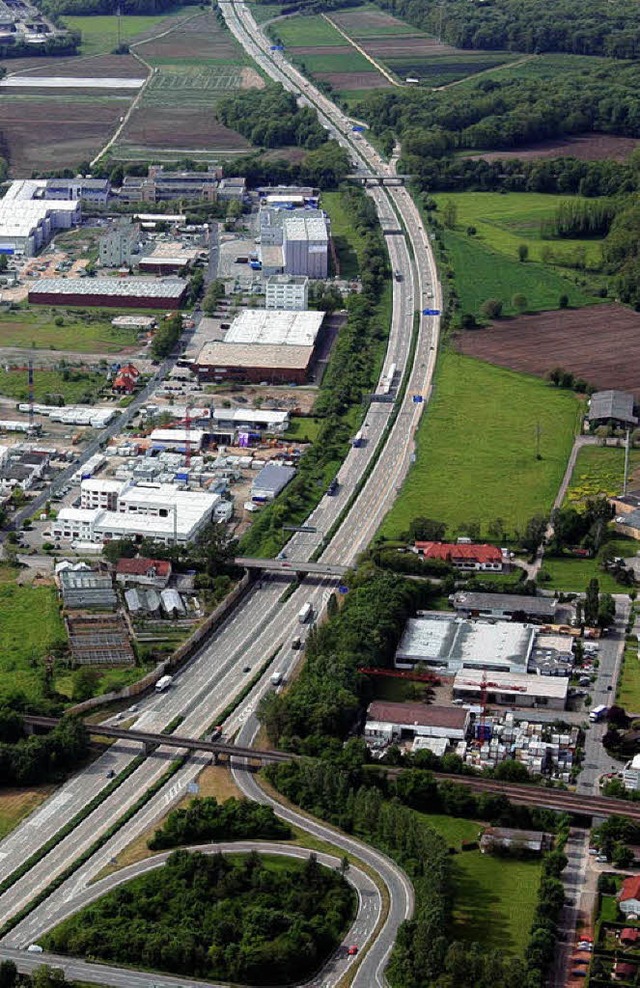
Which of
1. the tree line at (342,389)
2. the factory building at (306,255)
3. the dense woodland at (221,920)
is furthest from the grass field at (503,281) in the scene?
the dense woodland at (221,920)

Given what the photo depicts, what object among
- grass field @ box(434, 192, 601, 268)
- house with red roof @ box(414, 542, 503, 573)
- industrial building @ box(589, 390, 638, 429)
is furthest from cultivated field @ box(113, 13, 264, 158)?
house with red roof @ box(414, 542, 503, 573)

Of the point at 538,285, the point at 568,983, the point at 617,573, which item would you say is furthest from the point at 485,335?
the point at 568,983

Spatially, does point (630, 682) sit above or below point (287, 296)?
below

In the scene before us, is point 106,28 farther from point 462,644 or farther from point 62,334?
point 462,644

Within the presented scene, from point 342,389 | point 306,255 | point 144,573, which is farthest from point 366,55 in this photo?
point 144,573

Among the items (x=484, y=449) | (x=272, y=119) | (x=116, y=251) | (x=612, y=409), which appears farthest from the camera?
(x=272, y=119)

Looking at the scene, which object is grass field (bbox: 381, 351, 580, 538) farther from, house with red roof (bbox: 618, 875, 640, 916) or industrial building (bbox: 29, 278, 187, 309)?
house with red roof (bbox: 618, 875, 640, 916)

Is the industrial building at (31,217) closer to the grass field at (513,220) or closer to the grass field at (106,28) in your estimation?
the grass field at (513,220)

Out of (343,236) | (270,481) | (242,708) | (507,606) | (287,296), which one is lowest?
(242,708)
